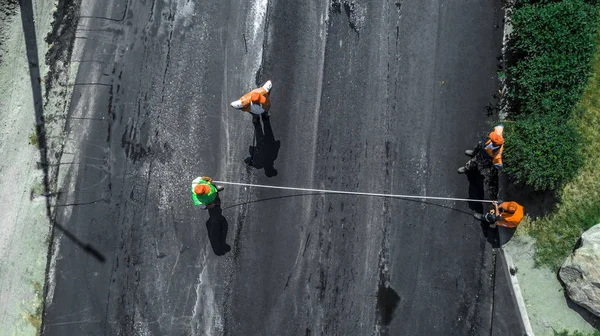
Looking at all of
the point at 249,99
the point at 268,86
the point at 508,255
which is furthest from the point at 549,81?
the point at 249,99

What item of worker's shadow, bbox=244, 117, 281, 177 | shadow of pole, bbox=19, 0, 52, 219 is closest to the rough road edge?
worker's shadow, bbox=244, 117, 281, 177

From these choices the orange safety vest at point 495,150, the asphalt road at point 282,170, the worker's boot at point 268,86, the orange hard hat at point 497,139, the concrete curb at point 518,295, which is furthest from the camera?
the asphalt road at point 282,170

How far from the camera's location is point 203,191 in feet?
27.7

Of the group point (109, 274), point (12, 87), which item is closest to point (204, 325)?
point (109, 274)

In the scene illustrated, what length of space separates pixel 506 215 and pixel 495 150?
4.21 ft

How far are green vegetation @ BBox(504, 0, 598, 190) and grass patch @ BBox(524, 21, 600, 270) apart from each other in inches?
15.7

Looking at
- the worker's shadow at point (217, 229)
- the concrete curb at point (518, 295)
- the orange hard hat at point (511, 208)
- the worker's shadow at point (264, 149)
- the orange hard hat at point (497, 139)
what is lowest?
the concrete curb at point (518, 295)

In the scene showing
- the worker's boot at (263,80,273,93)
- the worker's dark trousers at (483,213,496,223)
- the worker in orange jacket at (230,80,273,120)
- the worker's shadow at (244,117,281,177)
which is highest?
the worker's boot at (263,80,273,93)

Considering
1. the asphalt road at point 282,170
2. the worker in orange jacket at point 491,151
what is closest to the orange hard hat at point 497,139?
the worker in orange jacket at point 491,151

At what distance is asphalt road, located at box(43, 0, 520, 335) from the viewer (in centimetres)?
927

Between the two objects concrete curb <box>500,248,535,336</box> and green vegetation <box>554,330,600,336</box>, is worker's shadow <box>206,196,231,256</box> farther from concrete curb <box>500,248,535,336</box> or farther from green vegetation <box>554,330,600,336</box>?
green vegetation <box>554,330,600,336</box>

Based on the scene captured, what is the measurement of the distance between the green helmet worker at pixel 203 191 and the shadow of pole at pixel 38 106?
247cm

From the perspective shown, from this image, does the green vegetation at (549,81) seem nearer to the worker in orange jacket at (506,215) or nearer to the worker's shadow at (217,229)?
the worker in orange jacket at (506,215)

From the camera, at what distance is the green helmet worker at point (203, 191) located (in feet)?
27.6
